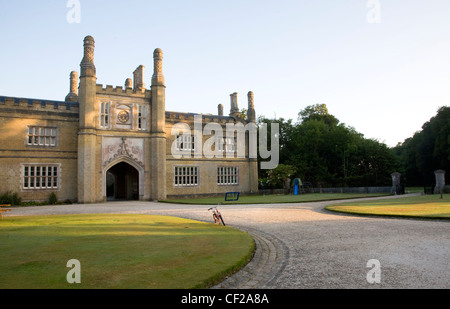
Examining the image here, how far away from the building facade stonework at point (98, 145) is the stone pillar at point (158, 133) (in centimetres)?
9

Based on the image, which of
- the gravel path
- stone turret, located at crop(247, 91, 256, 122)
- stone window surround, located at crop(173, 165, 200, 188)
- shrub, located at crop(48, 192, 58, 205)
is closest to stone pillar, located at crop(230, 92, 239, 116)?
stone turret, located at crop(247, 91, 256, 122)

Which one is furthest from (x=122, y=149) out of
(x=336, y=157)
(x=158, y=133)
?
(x=336, y=157)

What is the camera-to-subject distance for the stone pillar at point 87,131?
28266 mm

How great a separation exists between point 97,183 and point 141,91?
1029cm

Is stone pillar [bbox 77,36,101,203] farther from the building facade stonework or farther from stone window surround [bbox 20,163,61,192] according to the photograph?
stone window surround [bbox 20,163,61,192]

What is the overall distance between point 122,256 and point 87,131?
2410cm

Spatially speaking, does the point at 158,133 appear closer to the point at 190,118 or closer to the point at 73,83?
the point at 190,118

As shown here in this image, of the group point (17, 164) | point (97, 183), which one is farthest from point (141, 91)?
point (17, 164)

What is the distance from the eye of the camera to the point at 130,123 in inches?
1249

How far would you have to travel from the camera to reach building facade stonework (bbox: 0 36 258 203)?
89.7ft

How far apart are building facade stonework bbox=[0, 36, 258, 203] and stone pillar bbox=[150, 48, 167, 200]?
0.31 ft

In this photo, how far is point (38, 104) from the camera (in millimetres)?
28266

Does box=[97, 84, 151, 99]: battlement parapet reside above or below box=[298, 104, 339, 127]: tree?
below
